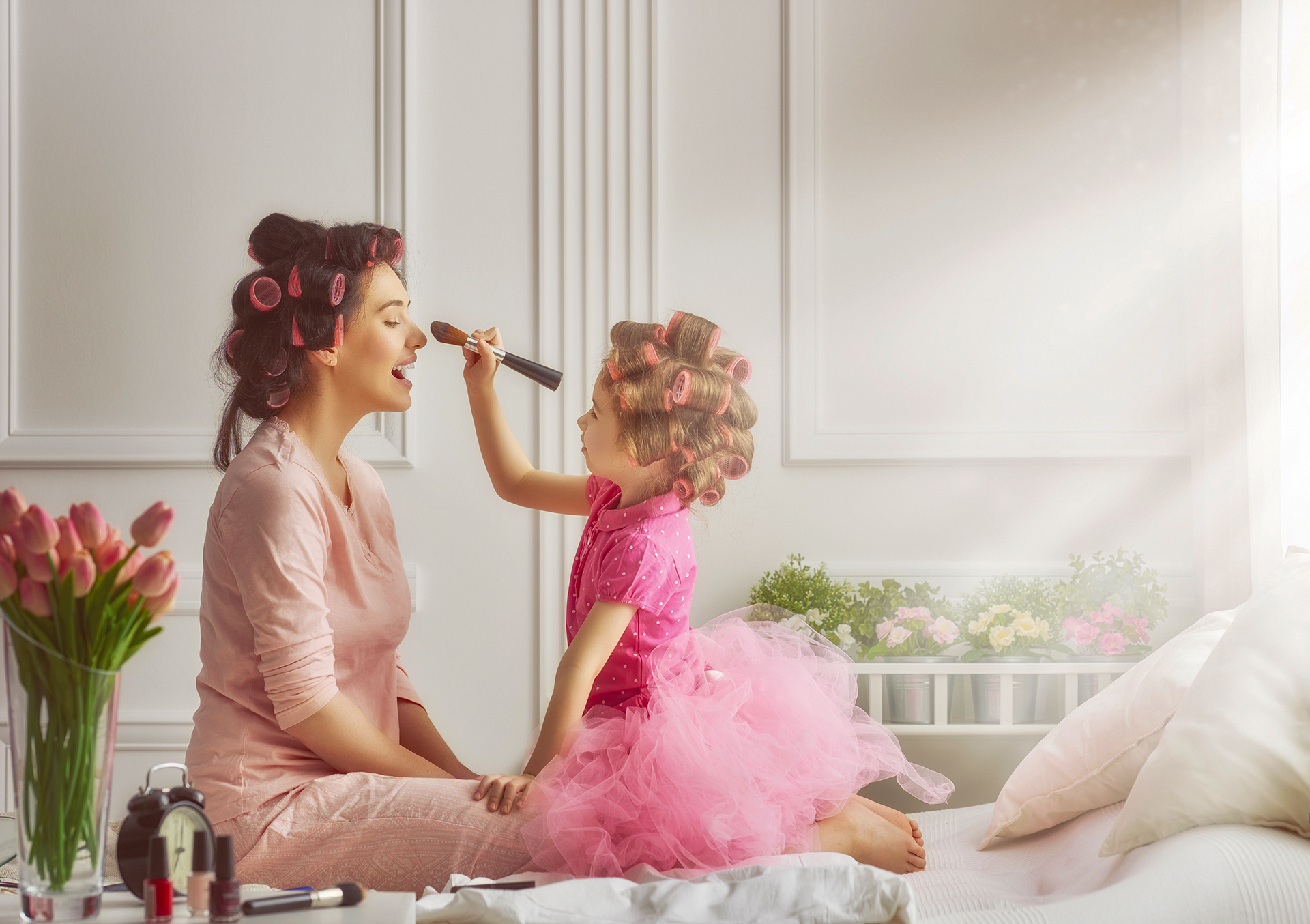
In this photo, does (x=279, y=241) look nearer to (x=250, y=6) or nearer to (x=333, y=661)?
(x=333, y=661)

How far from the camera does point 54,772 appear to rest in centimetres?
81

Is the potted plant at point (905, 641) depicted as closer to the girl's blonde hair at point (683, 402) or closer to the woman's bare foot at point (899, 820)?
the woman's bare foot at point (899, 820)

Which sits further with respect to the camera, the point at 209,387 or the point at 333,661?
the point at 209,387

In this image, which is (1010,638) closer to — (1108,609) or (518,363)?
(1108,609)

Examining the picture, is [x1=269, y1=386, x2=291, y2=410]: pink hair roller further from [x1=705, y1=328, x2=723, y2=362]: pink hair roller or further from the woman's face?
[x1=705, y1=328, x2=723, y2=362]: pink hair roller

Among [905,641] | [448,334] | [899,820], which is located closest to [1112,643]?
[905,641]

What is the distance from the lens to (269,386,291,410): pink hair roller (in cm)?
138

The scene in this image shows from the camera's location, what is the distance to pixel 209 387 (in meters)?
2.09

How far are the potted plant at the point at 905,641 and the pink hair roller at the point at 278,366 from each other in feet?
3.73

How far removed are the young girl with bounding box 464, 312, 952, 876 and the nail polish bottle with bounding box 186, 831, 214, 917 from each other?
15.5 inches

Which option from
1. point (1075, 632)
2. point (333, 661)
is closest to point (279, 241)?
point (333, 661)

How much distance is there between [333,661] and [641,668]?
414mm

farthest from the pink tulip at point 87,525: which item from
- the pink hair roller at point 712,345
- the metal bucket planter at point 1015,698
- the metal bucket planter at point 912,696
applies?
the metal bucket planter at point 1015,698

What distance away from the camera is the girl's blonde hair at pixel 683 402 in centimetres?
134
